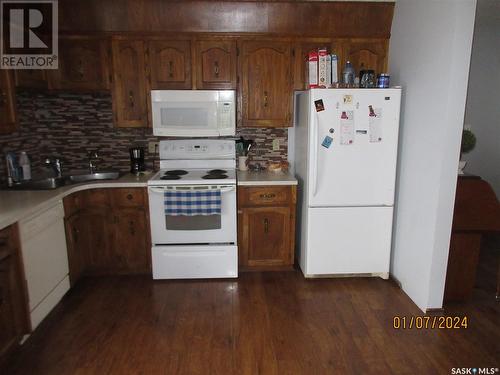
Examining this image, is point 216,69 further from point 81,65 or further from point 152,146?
point 81,65

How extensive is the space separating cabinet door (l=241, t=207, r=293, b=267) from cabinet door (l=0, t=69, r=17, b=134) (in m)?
1.86

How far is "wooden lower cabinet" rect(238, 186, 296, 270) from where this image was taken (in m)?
2.86

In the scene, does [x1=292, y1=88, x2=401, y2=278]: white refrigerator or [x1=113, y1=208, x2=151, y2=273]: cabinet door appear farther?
[x1=113, y1=208, x2=151, y2=273]: cabinet door

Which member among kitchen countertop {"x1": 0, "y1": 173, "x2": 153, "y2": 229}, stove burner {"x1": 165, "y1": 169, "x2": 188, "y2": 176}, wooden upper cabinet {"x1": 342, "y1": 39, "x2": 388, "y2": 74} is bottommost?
kitchen countertop {"x1": 0, "y1": 173, "x2": 153, "y2": 229}

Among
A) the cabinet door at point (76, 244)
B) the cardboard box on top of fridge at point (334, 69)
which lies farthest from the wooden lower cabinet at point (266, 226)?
the cabinet door at point (76, 244)

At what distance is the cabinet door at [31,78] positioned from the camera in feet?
8.36

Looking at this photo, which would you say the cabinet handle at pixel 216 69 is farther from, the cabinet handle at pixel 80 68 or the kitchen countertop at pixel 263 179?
the cabinet handle at pixel 80 68

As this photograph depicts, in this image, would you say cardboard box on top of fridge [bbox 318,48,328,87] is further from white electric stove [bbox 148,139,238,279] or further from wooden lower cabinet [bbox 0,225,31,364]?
wooden lower cabinet [bbox 0,225,31,364]

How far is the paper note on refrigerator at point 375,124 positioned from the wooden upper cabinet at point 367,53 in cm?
58

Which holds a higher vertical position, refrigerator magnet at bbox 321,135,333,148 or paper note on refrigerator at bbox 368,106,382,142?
paper note on refrigerator at bbox 368,106,382,142

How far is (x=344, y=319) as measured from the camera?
231 cm

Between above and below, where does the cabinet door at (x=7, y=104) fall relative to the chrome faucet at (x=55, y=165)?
above
